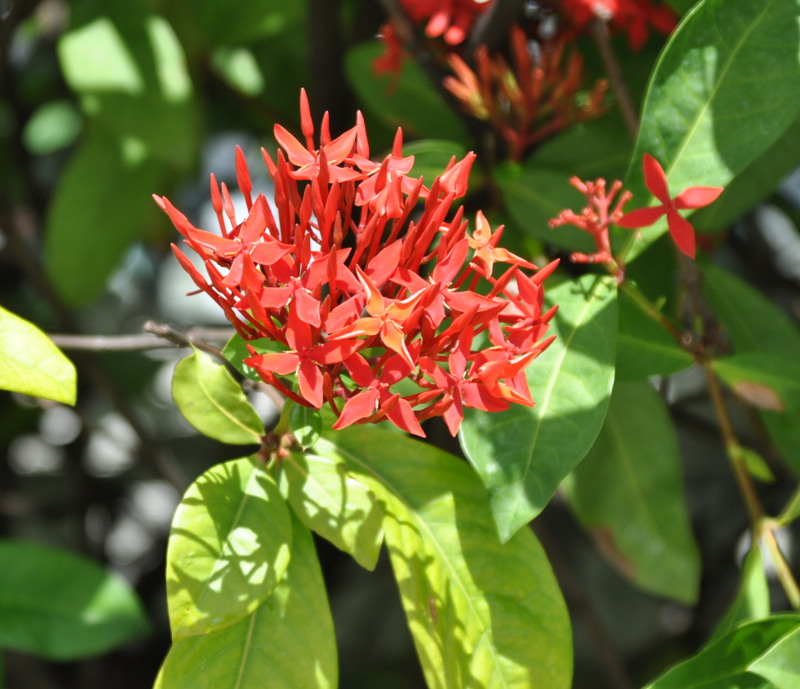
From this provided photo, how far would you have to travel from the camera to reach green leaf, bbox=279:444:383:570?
2.02 ft

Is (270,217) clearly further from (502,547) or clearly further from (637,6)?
(637,6)

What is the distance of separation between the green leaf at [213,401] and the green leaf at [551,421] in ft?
0.50

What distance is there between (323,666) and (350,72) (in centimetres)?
68

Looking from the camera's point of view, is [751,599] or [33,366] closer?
[33,366]

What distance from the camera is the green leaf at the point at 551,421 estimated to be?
600 mm

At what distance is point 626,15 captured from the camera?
2.94ft

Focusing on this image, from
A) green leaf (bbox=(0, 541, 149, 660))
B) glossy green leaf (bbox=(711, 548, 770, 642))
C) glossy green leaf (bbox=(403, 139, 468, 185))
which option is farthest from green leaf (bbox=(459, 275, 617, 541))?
green leaf (bbox=(0, 541, 149, 660))

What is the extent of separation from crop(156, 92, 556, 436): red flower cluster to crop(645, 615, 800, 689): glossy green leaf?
10.7 inches

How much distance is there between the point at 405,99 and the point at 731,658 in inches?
27.0

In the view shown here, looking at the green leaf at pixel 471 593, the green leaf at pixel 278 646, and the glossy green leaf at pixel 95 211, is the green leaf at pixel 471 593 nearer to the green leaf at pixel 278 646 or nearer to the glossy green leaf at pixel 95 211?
the green leaf at pixel 278 646

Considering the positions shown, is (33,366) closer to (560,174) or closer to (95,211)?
(560,174)

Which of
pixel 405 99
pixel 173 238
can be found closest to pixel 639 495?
pixel 405 99

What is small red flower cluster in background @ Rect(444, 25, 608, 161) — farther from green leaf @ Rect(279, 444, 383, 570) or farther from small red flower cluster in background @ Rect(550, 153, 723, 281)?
green leaf @ Rect(279, 444, 383, 570)

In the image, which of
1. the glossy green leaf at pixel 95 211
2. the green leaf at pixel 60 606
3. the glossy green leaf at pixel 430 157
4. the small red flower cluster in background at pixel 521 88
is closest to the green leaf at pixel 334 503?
the glossy green leaf at pixel 430 157
